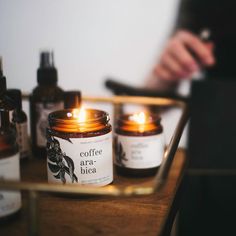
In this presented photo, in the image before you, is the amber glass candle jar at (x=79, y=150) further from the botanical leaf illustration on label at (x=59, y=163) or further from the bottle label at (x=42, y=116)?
the bottle label at (x=42, y=116)

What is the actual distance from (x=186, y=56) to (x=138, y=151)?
0.32m

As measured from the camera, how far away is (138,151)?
493mm

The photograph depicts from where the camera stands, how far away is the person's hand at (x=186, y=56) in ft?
2.47

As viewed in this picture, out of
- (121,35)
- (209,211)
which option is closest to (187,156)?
(209,211)

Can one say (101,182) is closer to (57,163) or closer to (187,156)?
(57,163)

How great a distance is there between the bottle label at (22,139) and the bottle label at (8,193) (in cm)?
15

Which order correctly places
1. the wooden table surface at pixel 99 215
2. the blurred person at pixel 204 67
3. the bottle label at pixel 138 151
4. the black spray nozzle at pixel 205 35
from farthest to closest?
the black spray nozzle at pixel 205 35
the blurred person at pixel 204 67
the bottle label at pixel 138 151
the wooden table surface at pixel 99 215

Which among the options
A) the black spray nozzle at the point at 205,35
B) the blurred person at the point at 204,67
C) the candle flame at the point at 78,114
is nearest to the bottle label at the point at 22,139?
the candle flame at the point at 78,114

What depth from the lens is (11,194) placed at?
39 cm

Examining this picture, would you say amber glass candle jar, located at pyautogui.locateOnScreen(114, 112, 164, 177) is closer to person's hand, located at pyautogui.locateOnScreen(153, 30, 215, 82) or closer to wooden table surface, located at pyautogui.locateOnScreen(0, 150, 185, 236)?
wooden table surface, located at pyautogui.locateOnScreen(0, 150, 185, 236)

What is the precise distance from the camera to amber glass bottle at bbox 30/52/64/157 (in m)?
0.55

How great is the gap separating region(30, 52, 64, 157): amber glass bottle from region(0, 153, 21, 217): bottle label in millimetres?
176

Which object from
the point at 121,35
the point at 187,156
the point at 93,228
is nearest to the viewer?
the point at 93,228

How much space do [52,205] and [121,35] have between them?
614 mm
